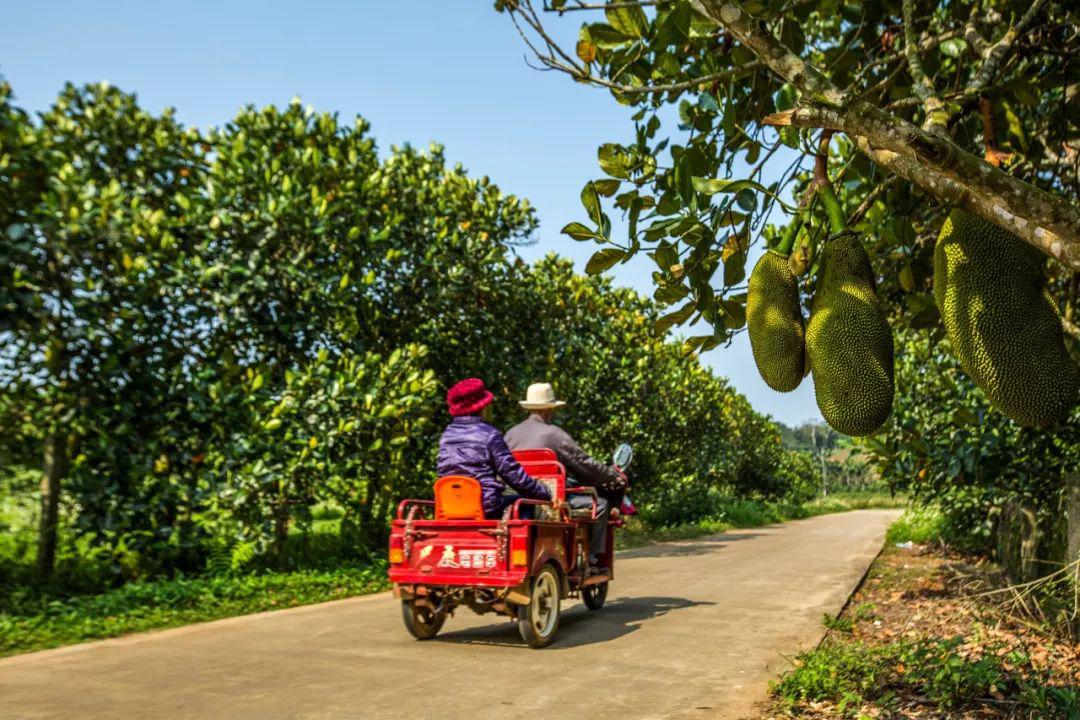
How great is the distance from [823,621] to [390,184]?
318 inches

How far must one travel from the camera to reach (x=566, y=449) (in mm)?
→ 7492

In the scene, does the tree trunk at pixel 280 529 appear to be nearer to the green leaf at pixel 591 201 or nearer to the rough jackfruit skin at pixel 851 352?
the green leaf at pixel 591 201

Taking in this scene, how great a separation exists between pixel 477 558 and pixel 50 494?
190 inches

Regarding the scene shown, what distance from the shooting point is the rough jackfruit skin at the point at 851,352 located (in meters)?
2.20

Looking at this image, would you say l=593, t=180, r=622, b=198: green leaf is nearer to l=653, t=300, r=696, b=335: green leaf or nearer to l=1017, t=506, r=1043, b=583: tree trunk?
l=653, t=300, r=696, b=335: green leaf

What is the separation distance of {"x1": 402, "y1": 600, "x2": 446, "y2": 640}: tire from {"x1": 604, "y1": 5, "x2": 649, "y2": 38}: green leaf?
14.9 ft

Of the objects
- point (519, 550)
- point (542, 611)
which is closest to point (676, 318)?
point (519, 550)

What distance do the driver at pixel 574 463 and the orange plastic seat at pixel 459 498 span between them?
1170mm

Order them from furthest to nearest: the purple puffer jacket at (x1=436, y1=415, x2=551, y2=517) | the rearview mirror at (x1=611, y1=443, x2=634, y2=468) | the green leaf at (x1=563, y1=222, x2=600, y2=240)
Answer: the rearview mirror at (x1=611, y1=443, x2=634, y2=468) < the purple puffer jacket at (x1=436, y1=415, x2=551, y2=517) < the green leaf at (x1=563, y1=222, x2=600, y2=240)

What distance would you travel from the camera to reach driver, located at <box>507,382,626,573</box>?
24.7ft

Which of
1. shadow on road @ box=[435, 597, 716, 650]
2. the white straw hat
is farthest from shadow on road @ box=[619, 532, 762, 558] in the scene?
the white straw hat

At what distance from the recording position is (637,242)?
3197 mm

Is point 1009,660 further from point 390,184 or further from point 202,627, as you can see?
point 390,184

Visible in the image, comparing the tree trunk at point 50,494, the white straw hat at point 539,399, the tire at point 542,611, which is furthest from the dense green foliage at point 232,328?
the tire at point 542,611
